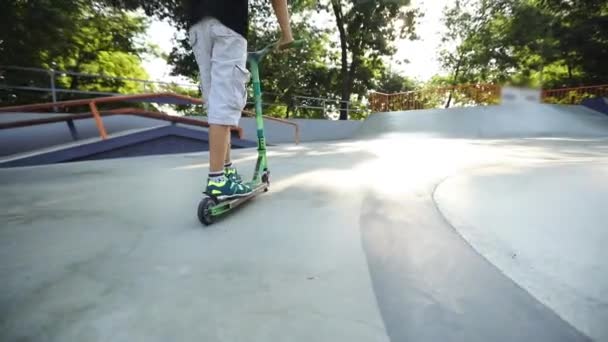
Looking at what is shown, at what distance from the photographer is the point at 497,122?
11.0 metres

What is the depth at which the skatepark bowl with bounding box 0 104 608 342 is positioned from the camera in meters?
0.77

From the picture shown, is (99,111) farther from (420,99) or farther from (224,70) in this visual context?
(420,99)

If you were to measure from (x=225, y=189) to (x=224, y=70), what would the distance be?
0.63m

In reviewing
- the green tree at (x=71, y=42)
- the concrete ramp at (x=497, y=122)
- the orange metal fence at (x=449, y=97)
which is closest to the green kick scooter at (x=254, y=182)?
the green tree at (x=71, y=42)

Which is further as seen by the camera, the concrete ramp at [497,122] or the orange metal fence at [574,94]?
the orange metal fence at [574,94]

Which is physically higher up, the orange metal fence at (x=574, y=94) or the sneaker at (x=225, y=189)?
the orange metal fence at (x=574, y=94)

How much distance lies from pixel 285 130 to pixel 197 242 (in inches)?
399

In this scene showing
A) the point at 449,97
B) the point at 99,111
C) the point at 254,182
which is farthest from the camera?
the point at 449,97

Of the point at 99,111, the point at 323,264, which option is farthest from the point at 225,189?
the point at 99,111

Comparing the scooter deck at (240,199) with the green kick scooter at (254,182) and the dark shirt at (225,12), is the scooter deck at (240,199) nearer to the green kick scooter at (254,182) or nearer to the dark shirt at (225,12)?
the green kick scooter at (254,182)

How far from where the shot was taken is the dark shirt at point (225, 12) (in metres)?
1.55

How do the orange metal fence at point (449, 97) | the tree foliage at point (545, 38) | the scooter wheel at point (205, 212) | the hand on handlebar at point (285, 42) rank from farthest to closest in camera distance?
the tree foliage at point (545, 38) < the orange metal fence at point (449, 97) < the hand on handlebar at point (285, 42) < the scooter wheel at point (205, 212)

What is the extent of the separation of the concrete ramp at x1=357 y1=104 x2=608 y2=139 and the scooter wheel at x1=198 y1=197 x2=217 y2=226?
9.81 m

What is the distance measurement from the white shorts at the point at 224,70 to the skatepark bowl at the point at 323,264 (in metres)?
0.56
